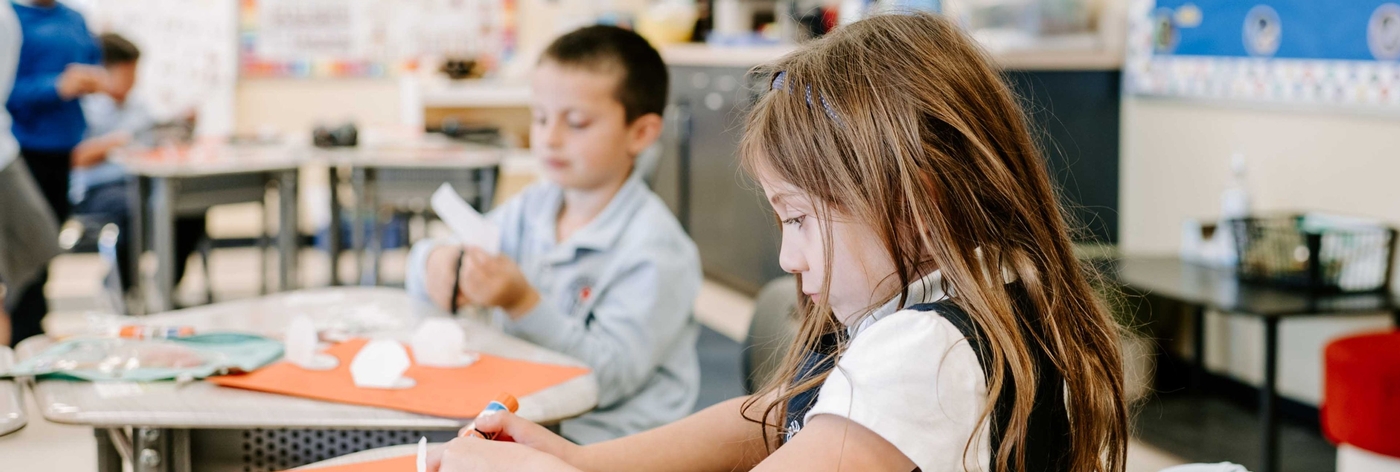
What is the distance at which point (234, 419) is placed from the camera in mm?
1169

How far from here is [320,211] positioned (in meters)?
5.86

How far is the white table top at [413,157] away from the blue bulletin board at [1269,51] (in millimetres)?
2095

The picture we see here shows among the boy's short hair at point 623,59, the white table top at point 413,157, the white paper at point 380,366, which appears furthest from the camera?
the white table top at point 413,157

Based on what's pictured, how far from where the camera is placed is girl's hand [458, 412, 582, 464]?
1.02 metres

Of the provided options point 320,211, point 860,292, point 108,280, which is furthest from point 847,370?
point 320,211

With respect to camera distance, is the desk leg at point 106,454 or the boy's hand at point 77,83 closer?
the desk leg at point 106,454

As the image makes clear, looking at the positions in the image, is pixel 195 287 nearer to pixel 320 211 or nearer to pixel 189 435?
pixel 320 211

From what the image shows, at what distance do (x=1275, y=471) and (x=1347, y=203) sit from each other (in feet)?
2.55

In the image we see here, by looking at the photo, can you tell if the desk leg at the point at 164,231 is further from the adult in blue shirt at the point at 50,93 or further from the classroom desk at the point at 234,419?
the classroom desk at the point at 234,419

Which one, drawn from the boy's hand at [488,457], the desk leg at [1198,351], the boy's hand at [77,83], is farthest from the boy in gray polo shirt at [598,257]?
the boy's hand at [77,83]

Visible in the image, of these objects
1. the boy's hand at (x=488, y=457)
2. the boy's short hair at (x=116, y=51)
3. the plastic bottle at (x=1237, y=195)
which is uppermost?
the boy's short hair at (x=116, y=51)

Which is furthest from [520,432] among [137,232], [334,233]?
[334,233]

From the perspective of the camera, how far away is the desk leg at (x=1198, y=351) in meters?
3.28

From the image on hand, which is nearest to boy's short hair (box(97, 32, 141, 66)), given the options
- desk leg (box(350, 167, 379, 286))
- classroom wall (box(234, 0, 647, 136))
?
desk leg (box(350, 167, 379, 286))
